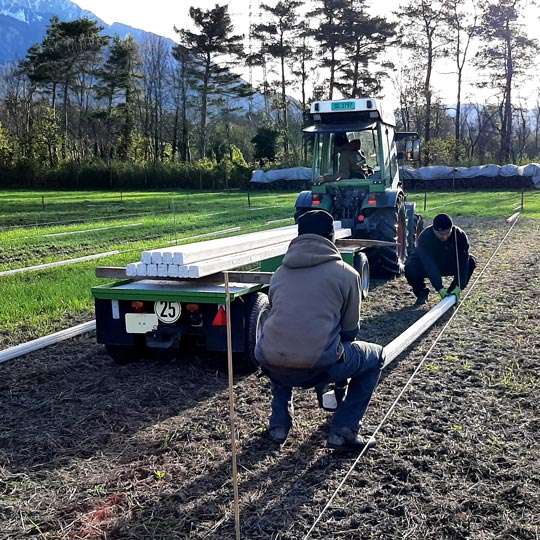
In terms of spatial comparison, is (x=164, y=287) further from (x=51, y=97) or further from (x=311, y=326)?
(x=51, y=97)

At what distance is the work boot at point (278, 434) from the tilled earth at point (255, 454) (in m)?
0.05

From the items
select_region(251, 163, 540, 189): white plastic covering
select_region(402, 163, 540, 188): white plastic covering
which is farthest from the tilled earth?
select_region(402, 163, 540, 188): white plastic covering

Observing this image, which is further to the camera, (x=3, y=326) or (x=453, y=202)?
(x=453, y=202)

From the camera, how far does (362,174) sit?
963 centimetres

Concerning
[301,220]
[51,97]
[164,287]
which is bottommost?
[164,287]

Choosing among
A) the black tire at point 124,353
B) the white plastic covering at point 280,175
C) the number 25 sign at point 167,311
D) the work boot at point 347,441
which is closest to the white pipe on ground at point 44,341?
the black tire at point 124,353

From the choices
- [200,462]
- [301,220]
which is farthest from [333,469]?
[301,220]

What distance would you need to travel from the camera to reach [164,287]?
5.34 meters

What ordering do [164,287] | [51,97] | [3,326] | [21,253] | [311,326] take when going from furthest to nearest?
[51,97] → [21,253] → [3,326] → [164,287] → [311,326]

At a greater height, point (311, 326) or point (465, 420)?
point (311, 326)

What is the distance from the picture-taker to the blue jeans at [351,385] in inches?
151

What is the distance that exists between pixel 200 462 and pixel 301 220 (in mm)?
1576

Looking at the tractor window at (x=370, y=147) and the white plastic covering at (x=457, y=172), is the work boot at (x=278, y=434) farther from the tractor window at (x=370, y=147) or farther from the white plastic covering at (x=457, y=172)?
the white plastic covering at (x=457, y=172)

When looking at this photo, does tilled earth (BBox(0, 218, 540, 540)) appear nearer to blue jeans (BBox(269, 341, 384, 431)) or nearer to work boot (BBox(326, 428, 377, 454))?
work boot (BBox(326, 428, 377, 454))
